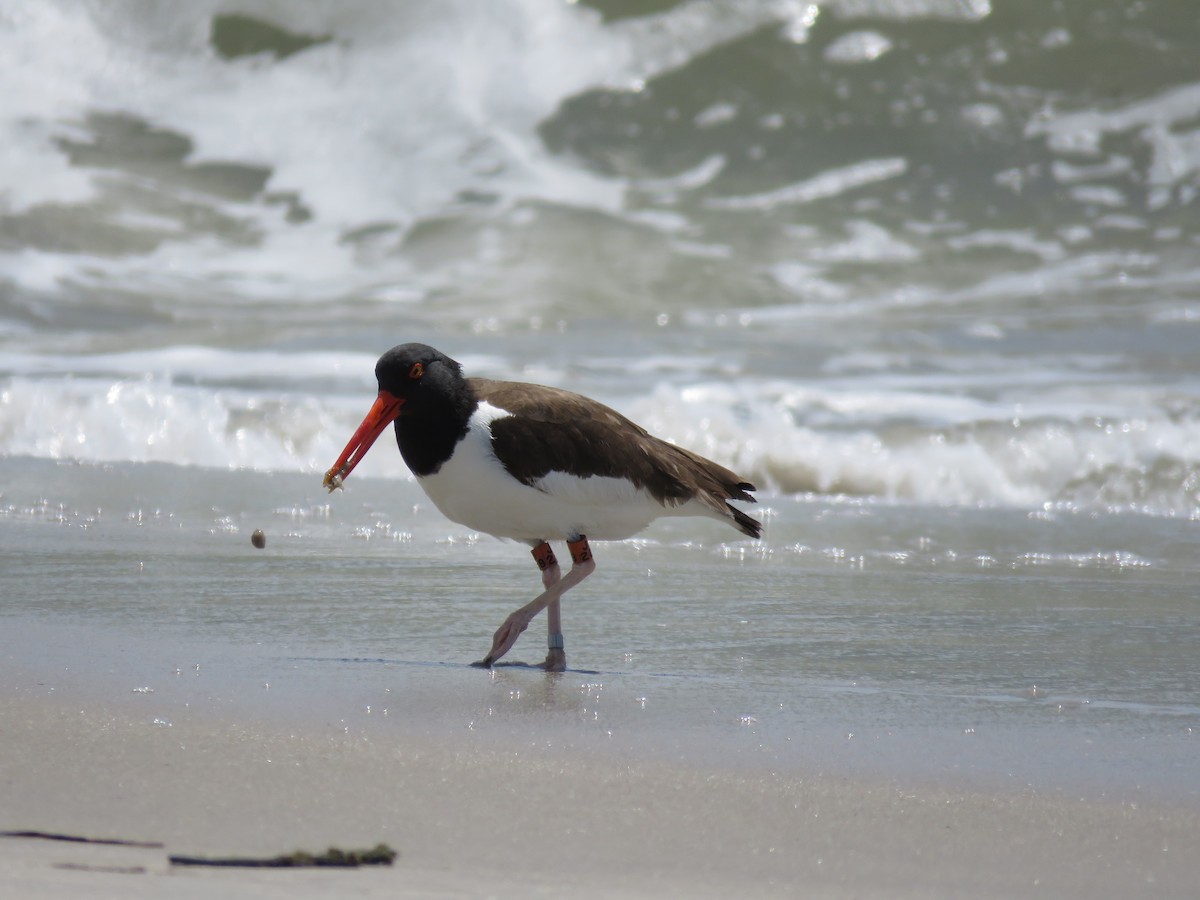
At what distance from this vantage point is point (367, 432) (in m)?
4.42

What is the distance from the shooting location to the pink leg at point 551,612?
4273 mm

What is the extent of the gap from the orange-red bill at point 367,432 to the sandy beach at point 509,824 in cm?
123

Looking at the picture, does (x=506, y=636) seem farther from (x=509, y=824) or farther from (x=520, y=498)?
(x=509, y=824)

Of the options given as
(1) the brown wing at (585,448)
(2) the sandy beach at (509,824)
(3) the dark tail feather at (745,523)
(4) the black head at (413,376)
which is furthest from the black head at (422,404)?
(2) the sandy beach at (509,824)

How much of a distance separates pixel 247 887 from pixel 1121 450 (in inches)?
309

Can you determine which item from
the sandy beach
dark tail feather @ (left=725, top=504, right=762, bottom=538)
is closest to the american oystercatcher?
dark tail feather @ (left=725, top=504, right=762, bottom=538)

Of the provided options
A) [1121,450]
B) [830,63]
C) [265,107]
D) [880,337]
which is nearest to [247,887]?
[1121,450]

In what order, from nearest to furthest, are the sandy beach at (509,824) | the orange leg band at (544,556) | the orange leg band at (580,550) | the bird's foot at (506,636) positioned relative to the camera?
the sandy beach at (509,824)
the bird's foot at (506,636)
the orange leg band at (580,550)
the orange leg band at (544,556)

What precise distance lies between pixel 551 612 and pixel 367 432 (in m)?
0.81

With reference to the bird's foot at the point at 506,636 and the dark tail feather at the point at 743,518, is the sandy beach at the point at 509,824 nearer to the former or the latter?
the bird's foot at the point at 506,636

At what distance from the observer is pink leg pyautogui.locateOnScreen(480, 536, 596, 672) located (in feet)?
14.0

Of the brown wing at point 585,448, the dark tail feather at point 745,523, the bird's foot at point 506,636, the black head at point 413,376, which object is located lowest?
the bird's foot at point 506,636

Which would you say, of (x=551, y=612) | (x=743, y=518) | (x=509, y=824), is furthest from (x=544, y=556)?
(x=509, y=824)

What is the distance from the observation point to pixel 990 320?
14.7 metres
